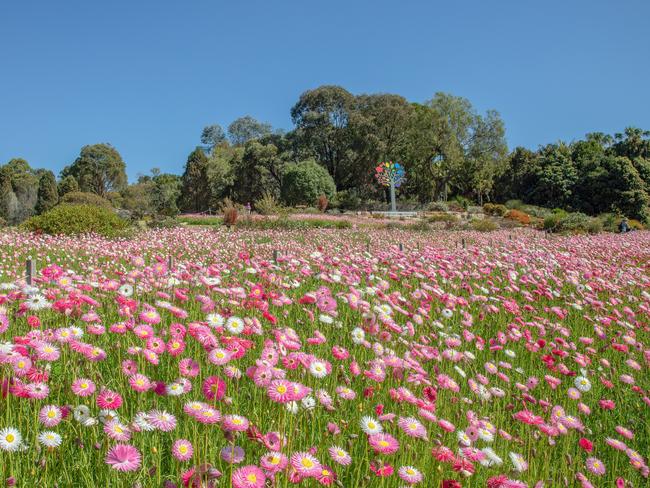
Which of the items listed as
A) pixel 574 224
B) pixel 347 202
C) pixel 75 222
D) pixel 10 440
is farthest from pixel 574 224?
pixel 10 440

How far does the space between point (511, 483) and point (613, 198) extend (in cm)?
3813

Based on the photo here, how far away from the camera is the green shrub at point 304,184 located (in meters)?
36.8

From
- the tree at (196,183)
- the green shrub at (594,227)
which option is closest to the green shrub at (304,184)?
the tree at (196,183)

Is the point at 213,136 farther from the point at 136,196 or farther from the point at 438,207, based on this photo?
the point at 438,207

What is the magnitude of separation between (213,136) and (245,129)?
4831 millimetres

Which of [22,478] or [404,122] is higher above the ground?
[404,122]

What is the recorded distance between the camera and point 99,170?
59.9 m

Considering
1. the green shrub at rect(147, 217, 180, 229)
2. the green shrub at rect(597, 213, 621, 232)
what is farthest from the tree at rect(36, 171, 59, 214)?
the green shrub at rect(597, 213, 621, 232)

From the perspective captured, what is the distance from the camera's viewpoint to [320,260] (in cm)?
553

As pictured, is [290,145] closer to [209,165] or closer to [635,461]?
[209,165]

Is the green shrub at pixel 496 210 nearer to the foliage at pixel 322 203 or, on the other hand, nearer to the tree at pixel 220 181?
the foliage at pixel 322 203

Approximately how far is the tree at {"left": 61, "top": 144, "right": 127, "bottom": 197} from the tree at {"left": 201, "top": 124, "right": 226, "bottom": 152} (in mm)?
12206

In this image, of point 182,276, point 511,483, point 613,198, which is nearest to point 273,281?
point 182,276

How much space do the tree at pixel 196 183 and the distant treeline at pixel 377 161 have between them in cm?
9
